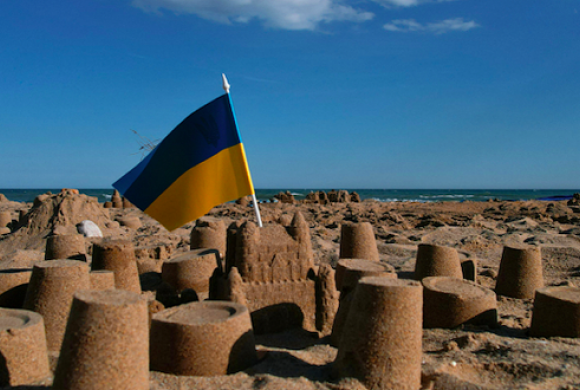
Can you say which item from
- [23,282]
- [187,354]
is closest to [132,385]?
[187,354]

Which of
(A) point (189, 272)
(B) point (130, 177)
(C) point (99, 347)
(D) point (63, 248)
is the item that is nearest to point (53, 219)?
(D) point (63, 248)

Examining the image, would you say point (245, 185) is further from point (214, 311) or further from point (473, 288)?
point (473, 288)

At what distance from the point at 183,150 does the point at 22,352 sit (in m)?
3.15

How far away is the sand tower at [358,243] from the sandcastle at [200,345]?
3616 millimetres

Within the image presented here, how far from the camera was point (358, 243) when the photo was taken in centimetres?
687

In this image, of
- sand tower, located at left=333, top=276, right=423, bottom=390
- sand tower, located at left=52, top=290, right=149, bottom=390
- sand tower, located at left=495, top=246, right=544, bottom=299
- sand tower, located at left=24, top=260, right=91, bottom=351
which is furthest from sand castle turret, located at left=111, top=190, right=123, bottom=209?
sand tower, located at left=333, top=276, right=423, bottom=390

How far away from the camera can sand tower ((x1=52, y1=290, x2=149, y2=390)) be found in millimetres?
2580

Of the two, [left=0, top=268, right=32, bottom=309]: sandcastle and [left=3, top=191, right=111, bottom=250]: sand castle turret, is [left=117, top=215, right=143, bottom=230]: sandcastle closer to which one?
[left=3, top=191, right=111, bottom=250]: sand castle turret

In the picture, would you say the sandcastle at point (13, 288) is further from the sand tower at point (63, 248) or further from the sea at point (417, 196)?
the sea at point (417, 196)

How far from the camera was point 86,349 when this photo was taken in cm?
258

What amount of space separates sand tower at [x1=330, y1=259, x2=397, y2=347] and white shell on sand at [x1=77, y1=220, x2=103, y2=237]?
720cm

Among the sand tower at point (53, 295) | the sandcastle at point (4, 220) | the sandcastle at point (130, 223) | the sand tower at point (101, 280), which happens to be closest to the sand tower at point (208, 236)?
the sand tower at point (101, 280)

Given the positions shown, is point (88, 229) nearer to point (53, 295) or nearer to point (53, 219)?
point (53, 219)

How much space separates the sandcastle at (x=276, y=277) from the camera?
4887mm
